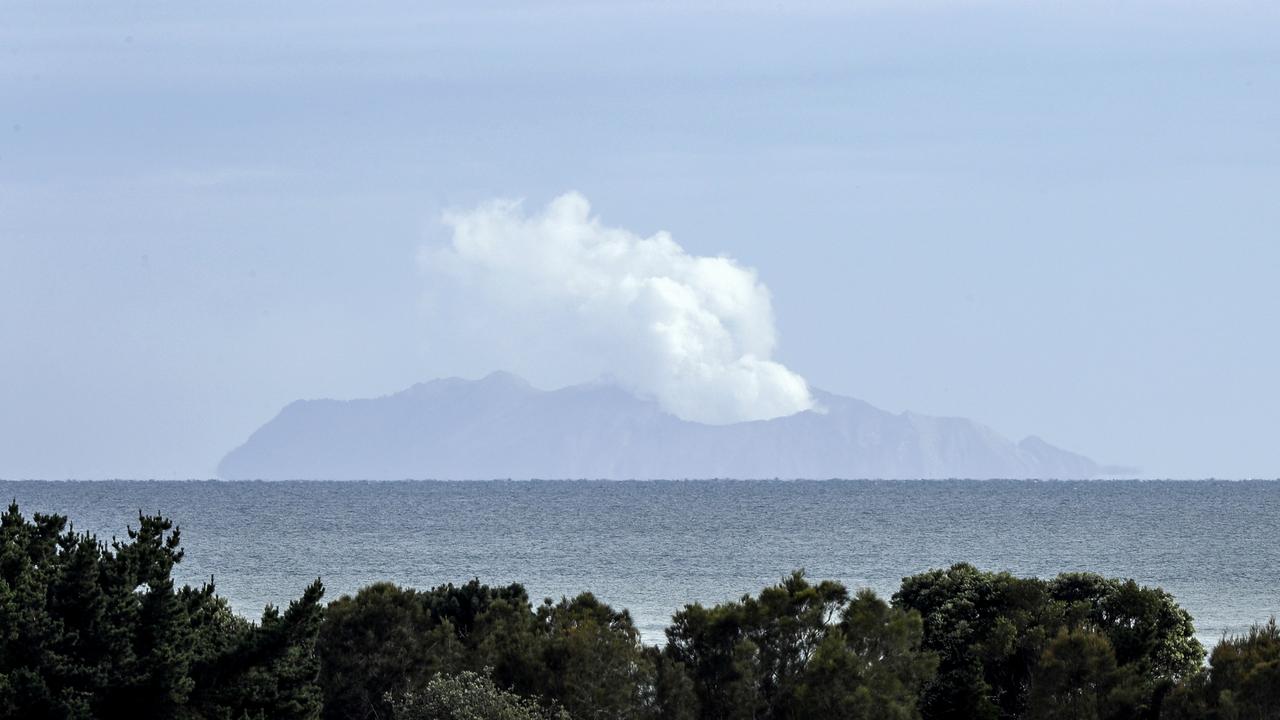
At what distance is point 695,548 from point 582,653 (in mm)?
82174

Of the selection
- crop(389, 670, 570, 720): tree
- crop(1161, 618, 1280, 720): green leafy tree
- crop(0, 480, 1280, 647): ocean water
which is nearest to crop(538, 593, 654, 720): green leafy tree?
crop(389, 670, 570, 720): tree

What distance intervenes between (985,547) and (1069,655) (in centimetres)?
8823

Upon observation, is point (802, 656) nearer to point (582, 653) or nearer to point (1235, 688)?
point (582, 653)

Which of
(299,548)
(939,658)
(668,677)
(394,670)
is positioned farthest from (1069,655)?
(299,548)

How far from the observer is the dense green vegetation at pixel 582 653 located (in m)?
24.3

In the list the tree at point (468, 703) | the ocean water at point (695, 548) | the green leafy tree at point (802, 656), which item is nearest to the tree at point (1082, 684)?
the green leafy tree at point (802, 656)

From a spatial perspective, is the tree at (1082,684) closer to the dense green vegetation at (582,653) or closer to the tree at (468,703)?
the dense green vegetation at (582,653)

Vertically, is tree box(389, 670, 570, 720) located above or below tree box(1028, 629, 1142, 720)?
below

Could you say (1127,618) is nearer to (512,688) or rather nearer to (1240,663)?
(1240,663)

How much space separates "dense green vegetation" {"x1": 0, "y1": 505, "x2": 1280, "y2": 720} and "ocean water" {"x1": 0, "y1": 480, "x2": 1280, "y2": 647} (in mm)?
18908

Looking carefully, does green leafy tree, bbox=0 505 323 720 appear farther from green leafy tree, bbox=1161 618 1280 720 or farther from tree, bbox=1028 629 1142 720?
green leafy tree, bbox=1161 618 1280 720

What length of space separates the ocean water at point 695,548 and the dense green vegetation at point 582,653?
62.0 feet

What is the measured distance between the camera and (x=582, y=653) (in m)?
27.9

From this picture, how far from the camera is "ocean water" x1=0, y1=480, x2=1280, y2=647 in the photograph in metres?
78.2
